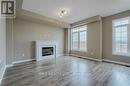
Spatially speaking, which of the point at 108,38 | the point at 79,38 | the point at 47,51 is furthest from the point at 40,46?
the point at 108,38

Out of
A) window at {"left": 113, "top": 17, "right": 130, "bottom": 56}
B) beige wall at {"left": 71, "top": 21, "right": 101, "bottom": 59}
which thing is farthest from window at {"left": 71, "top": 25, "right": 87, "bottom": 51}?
window at {"left": 113, "top": 17, "right": 130, "bottom": 56}

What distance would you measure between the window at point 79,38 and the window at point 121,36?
1.99 meters

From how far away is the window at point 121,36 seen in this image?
14.7ft

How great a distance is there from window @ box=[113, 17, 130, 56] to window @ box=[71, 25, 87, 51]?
199cm

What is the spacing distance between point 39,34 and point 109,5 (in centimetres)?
419

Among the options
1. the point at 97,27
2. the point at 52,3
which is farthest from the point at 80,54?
the point at 52,3

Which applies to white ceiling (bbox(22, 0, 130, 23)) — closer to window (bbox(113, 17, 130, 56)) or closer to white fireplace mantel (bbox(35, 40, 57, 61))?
window (bbox(113, 17, 130, 56))

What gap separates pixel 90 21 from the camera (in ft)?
18.6

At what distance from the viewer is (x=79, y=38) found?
7.02m

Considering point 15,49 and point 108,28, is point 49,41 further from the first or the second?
point 108,28

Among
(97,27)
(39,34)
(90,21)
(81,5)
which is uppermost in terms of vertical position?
(81,5)

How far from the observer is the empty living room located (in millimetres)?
3264

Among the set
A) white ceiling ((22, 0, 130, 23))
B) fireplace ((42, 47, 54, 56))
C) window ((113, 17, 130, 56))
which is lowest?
fireplace ((42, 47, 54, 56))

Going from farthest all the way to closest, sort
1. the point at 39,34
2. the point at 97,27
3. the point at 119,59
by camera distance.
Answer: the point at 39,34, the point at 97,27, the point at 119,59
